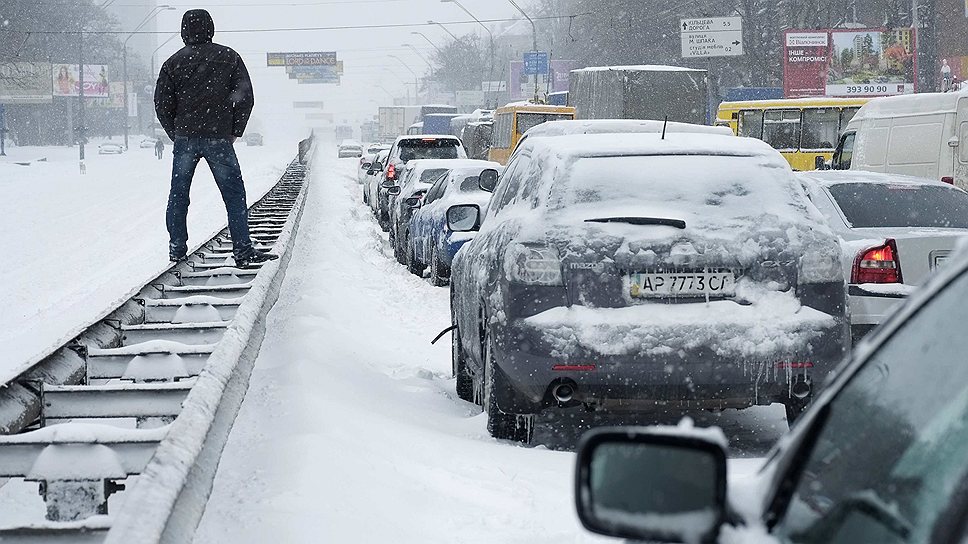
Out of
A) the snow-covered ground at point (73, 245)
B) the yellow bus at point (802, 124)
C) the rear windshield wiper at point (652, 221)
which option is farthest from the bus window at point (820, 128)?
the rear windshield wiper at point (652, 221)

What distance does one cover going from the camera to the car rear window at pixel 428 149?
28.2 meters

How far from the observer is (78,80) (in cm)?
9869

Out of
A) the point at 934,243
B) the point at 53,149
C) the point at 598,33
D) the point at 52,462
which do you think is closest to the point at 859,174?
the point at 934,243

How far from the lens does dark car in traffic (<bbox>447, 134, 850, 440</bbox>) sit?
576 cm

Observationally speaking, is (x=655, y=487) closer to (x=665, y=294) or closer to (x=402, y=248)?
(x=665, y=294)

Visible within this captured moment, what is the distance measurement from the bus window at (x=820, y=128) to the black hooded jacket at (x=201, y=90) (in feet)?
96.8

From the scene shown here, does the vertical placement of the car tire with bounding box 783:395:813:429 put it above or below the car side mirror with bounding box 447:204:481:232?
below

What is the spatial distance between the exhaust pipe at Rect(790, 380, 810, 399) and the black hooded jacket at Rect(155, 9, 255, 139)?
5048 mm

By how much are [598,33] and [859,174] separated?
76.1m

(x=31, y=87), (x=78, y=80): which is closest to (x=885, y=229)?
(x=31, y=87)

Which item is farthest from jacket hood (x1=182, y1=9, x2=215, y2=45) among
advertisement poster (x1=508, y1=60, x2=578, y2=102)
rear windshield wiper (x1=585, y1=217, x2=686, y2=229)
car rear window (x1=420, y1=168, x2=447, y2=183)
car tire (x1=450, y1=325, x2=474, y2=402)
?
advertisement poster (x1=508, y1=60, x2=578, y2=102)

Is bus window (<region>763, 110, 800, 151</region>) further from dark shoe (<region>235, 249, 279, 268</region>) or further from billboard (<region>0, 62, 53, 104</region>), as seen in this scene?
billboard (<region>0, 62, 53, 104</region>)

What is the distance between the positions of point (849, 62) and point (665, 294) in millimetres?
57284

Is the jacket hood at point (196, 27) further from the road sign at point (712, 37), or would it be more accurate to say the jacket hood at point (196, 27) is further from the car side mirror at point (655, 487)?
the road sign at point (712, 37)
